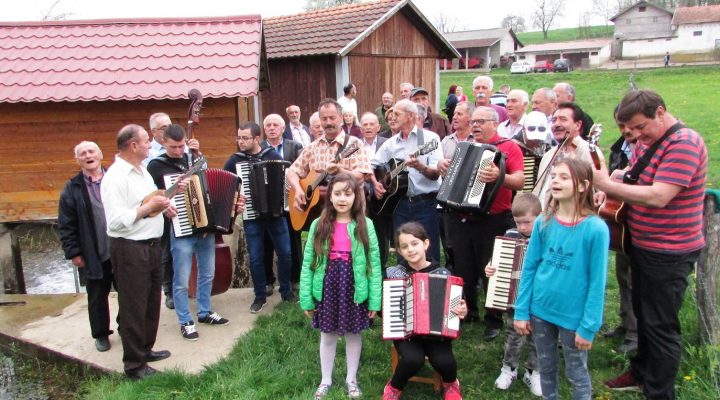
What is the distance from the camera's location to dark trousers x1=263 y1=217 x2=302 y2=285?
6496 mm

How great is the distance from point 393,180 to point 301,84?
9246 mm

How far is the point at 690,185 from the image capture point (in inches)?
138

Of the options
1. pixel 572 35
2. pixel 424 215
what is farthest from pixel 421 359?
pixel 572 35

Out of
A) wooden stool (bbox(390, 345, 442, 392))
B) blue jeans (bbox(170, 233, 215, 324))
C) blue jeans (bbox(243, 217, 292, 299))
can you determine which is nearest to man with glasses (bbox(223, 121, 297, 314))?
blue jeans (bbox(243, 217, 292, 299))

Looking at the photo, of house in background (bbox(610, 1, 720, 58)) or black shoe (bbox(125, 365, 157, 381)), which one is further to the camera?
house in background (bbox(610, 1, 720, 58))

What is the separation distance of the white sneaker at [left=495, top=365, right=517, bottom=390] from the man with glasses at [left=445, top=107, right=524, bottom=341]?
2.18 ft

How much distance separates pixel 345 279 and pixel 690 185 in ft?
7.80

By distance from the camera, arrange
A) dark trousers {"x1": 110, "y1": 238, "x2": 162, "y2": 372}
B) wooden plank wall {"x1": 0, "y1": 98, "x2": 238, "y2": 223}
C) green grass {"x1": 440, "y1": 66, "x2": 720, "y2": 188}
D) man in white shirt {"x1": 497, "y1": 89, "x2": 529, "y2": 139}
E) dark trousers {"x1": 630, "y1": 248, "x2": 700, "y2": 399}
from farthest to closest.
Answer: green grass {"x1": 440, "y1": 66, "x2": 720, "y2": 188} < wooden plank wall {"x1": 0, "y1": 98, "x2": 238, "y2": 223} < man in white shirt {"x1": 497, "y1": 89, "x2": 529, "y2": 139} < dark trousers {"x1": 110, "y1": 238, "x2": 162, "y2": 372} < dark trousers {"x1": 630, "y1": 248, "x2": 700, "y2": 399}

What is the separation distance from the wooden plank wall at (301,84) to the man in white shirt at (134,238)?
9.36 meters

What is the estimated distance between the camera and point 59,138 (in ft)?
28.9

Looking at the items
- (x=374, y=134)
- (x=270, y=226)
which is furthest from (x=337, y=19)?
(x=270, y=226)

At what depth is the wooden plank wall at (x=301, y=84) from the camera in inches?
535

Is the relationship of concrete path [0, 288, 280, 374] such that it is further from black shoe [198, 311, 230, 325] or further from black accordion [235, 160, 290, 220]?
black accordion [235, 160, 290, 220]

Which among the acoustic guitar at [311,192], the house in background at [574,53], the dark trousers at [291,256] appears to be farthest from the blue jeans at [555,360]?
the house in background at [574,53]
